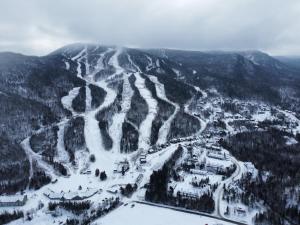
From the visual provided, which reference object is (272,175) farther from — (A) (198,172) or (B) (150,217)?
(B) (150,217)

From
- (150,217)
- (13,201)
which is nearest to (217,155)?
(150,217)

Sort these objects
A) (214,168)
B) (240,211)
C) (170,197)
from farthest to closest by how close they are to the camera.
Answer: (214,168) → (170,197) → (240,211)

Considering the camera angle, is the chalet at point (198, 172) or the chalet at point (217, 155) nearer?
the chalet at point (198, 172)

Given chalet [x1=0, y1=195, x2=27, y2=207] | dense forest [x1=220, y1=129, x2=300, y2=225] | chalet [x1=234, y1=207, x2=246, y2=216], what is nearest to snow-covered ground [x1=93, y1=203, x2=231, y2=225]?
chalet [x1=234, y1=207, x2=246, y2=216]

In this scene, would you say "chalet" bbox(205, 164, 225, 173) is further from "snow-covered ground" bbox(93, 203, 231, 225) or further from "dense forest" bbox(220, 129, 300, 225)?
"snow-covered ground" bbox(93, 203, 231, 225)

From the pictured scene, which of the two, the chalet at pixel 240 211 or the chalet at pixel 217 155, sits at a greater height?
the chalet at pixel 217 155

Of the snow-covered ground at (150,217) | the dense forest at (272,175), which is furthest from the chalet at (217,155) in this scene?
the snow-covered ground at (150,217)

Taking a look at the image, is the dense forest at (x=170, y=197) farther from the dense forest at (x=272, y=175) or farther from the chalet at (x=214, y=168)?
the chalet at (x=214, y=168)

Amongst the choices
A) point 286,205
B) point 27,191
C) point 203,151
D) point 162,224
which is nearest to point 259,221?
point 286,205

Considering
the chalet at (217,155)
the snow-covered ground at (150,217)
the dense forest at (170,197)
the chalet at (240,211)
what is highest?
the chalet at (217,155)

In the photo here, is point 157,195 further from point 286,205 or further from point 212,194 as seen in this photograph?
point 286,205

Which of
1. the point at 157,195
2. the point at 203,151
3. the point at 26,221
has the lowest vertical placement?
the point at 26,221
